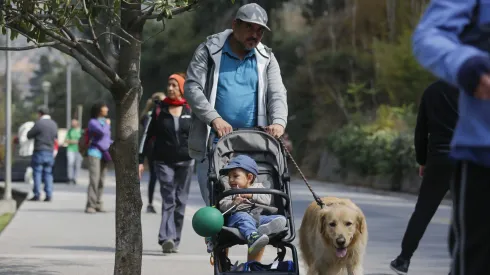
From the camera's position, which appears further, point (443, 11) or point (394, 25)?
point (394, 25)

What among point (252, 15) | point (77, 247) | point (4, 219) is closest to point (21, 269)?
point (77, 247)

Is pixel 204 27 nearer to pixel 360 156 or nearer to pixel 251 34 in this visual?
pixel 360 156

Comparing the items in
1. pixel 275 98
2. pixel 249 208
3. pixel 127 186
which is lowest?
pixel 249 208

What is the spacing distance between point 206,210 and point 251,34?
1.50 metres

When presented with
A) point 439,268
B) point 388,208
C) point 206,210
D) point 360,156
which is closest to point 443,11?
point 206,210

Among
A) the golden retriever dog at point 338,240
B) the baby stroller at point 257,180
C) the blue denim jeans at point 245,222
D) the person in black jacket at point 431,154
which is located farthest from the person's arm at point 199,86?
the person in black jacket at point 431,154

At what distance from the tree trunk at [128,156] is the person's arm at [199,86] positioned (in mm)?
544

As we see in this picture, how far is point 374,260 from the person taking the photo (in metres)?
11.3

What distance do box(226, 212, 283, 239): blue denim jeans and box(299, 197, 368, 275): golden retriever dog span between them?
100cm

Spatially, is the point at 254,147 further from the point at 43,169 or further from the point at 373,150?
the point at 373,150

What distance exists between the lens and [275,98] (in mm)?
7793

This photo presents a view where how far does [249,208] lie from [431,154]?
2079 mm

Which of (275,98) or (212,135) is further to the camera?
(212,135)

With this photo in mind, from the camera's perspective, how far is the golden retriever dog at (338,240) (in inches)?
312
